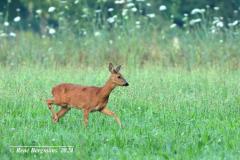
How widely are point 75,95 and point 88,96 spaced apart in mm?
179

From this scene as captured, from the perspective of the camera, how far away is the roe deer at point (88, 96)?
38.7ft

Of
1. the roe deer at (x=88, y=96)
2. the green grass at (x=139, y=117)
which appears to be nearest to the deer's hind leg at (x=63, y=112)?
the roe deer at (x=88, y=96)

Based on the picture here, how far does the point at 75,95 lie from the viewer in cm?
1193

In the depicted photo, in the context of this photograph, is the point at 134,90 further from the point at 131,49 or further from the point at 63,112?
the point at 131,49

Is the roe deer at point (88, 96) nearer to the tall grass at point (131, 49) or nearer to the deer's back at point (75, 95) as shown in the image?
the deer's back at point (75, 95)

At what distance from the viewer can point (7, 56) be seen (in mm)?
19797

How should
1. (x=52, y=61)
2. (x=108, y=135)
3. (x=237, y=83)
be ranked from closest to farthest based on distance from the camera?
1. (x=108, y=135)
2. (x=237, y=83)
3. (x=52, y=61)

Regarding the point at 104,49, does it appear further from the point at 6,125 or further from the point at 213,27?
the point at 6,125

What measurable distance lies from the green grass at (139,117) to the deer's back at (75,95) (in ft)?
0.94

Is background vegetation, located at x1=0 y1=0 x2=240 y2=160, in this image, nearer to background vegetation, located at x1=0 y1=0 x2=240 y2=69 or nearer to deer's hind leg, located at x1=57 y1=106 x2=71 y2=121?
background vegetation, located at x1=0 y1=0 x2=240 y2=69

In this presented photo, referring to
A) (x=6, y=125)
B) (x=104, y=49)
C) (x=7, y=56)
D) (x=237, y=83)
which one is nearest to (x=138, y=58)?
(x=104, y=49)

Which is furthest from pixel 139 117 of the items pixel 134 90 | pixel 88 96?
pixel 134 90

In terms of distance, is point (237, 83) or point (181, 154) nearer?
point (181, 154)

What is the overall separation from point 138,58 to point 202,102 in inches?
236
